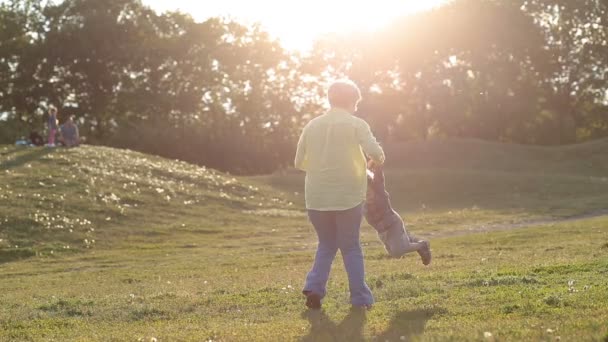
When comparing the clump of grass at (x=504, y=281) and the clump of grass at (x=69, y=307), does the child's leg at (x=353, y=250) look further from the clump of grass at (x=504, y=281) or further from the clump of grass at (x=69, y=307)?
the clump of grass at (x=69, y=307)

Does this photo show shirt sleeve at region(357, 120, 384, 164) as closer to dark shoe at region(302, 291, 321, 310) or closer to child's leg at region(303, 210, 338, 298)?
child's leg at region(303, 210, 338, 298)

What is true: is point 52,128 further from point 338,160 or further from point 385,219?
point 338,160

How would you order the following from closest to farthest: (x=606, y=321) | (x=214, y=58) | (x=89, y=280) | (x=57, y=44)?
(x=606, y=321) → (x=89, y=280) → (x=57, y=44) → (x=214, y=58)

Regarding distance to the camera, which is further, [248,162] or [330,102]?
[248,162]

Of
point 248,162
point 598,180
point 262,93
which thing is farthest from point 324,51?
point 598,180

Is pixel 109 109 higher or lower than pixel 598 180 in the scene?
higher

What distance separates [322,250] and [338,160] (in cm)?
99

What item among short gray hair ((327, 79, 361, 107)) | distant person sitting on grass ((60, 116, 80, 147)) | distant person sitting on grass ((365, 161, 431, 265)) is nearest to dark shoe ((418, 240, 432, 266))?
distant person sitting on grass ((365, 161, 431, 265))

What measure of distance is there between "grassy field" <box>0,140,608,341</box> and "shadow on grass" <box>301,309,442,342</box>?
0.03 meters

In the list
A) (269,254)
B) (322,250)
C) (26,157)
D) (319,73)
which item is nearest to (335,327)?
(322,250)

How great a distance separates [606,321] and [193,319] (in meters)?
4.41

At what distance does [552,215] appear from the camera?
109 feet

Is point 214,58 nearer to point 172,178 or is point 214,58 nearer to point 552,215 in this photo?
point 172,178

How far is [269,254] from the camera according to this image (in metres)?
22.5
